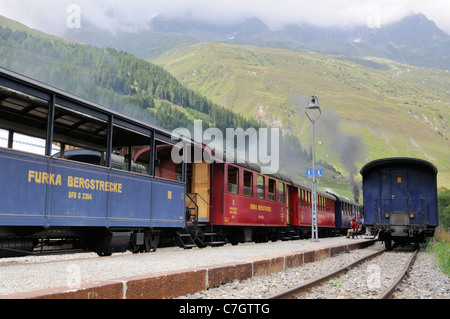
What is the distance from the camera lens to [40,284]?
5715mm

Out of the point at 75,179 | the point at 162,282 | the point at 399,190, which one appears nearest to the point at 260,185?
the point at 399,190

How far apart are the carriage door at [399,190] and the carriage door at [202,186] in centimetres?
726

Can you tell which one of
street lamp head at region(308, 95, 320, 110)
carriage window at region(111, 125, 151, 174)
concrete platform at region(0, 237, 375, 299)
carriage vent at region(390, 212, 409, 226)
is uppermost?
street lamp head at region(308, 95, 320, 110)

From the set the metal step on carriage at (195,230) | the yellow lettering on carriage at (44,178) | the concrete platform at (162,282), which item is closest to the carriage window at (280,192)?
the metal step on carriage at (195,230)

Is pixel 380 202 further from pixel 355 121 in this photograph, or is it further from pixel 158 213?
pixel 355 121

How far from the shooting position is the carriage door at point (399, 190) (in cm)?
1648

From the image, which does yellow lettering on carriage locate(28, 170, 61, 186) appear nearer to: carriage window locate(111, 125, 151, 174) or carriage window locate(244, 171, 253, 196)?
carriage window locate(111, 125, 151, 174)

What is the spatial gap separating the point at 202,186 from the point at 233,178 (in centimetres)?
136

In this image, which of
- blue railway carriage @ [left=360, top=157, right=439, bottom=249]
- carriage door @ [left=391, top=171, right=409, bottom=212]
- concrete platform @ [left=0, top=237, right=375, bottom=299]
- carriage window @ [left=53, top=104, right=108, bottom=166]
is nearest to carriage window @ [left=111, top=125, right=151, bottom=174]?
carriage window @ [left=53, top=104, right=108, bottom=166]

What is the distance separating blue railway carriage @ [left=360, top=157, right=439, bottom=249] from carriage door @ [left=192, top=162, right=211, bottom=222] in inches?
252

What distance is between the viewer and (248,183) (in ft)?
55.3

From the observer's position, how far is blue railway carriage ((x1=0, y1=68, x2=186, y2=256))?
7.71 metres

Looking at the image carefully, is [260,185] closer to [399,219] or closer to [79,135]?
[399,219]
